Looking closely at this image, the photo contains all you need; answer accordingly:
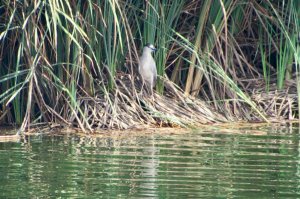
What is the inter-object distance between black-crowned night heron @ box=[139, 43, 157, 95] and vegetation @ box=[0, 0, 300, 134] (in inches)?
5.2

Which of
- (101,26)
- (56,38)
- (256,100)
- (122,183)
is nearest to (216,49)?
(256,100)

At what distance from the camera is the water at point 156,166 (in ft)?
21.0

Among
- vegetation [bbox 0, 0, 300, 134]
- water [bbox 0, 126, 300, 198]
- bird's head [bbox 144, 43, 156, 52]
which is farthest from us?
bird's head [bbox 144, 43, 156, 52]

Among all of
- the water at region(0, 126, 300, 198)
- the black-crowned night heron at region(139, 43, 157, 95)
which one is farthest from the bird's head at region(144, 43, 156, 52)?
the water at region(0, 126, 300, 198)

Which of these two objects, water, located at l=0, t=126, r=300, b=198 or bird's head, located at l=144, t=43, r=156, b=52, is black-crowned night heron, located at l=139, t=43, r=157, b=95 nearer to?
bird's head, located at l=144, t=43, r=156, b=52

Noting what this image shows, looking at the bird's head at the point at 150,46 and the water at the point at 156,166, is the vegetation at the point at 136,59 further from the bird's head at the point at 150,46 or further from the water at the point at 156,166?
the water at the point at 156,166

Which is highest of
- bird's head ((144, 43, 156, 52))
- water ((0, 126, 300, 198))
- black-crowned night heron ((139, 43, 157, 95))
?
bird's head ((144, 43, 156, 52))

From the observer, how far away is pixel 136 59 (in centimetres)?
1090

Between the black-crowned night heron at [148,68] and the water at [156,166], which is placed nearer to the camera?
the water at [156,166]

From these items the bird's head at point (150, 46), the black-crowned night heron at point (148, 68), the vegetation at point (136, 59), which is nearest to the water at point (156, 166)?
the vegetation at point (136, 59)

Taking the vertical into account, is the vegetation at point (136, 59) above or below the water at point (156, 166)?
above

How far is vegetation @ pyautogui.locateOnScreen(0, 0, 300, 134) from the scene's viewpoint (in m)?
9.73

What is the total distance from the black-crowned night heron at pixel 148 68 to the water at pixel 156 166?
1.11 m

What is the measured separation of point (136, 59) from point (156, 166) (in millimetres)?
3545
